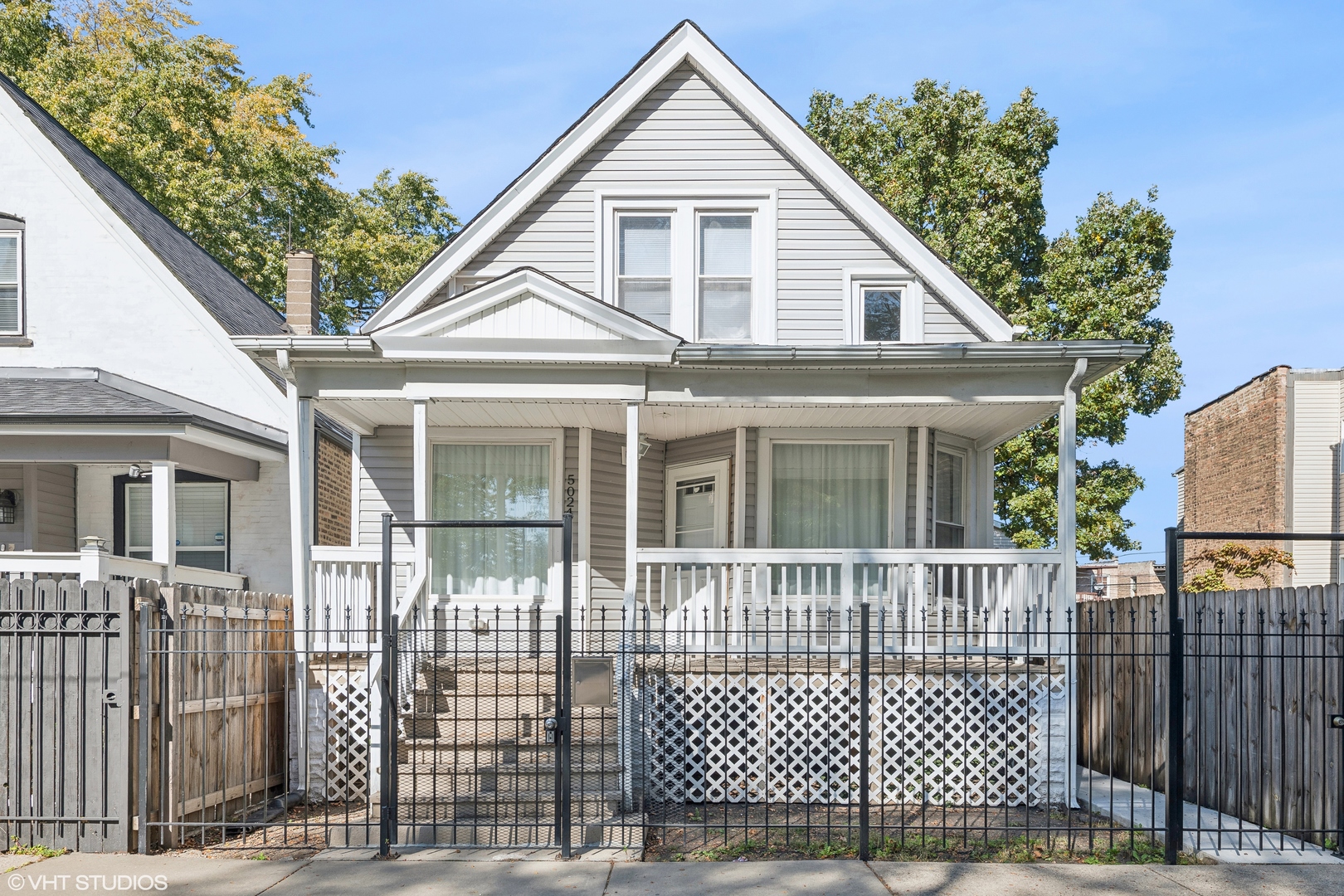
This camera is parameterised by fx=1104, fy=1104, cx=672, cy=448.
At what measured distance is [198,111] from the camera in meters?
22.9

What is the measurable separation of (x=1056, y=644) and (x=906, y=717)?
1.50 metres

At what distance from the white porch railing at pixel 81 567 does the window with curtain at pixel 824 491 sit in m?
6.47

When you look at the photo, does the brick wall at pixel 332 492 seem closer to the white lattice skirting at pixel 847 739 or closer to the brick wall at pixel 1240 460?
the white lattice skirting at pixel 847 739

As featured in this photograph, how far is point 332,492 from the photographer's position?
644 inches

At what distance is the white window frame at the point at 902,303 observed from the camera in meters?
12.6

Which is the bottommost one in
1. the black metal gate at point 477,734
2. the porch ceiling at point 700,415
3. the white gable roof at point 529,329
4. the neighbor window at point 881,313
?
the black metal gate at point 477,734

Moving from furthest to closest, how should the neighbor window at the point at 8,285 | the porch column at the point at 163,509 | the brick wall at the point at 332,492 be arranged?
1. the brick wall at the point at 332,492
2. the neighbor window at the point at 8,285
3. the porch column at the point at 163,509

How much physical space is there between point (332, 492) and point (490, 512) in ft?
15.9

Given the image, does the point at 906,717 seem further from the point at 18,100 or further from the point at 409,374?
the point at 18,100

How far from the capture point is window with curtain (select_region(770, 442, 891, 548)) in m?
12.4

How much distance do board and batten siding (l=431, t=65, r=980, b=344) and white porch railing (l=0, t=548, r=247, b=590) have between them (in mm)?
4190

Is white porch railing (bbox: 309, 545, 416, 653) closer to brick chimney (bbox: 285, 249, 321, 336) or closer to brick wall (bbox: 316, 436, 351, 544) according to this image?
brick chimney (bbox: 285, 249, 321, 336)

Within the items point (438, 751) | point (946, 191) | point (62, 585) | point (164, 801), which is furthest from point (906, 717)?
point (946, 191)

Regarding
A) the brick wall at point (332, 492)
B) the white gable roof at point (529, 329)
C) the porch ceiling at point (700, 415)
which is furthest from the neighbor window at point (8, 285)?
the white gable roof at point (529, 329)
